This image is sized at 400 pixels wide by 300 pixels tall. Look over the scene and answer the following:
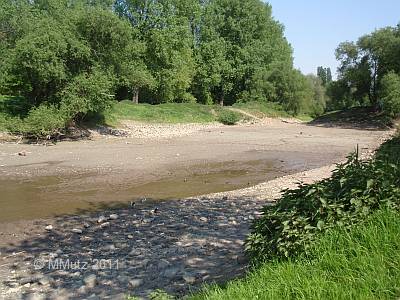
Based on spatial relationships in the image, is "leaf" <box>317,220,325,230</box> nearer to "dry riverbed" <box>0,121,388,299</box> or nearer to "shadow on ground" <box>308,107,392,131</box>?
A: "dry riverbed" <box>0,121,388,299</box>

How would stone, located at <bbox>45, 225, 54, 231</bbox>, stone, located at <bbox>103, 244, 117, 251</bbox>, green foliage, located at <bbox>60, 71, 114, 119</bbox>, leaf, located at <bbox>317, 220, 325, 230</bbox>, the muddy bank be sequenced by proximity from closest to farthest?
1. leaf, located at <bbox>317, 220, 325, 230</bbox>
2. stone, located at <bbox>103, 244, 117, 251</bbox>
3. stone, located at <bbox>45, 225, 54, 231</bbox>
4. the muddy bank
5. green foliage, located at <bbox>60, 71, 114, 119</bbox>

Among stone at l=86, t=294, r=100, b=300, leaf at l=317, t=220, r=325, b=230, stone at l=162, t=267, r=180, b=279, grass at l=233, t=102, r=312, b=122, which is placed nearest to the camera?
leaf at l=317, t=220, r=325, b=230

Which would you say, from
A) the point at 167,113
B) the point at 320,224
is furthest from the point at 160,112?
the point at 320,224

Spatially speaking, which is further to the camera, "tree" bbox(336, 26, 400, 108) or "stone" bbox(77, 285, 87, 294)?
"tree" bbox(336, 26, 400, 108)

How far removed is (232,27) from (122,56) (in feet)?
129

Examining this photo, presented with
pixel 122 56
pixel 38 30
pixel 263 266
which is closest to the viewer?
pixel 263 266

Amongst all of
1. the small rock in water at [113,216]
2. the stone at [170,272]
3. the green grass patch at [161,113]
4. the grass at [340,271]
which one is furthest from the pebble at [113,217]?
the green grass patch at [161,113]

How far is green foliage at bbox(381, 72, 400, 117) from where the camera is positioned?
39506 mm

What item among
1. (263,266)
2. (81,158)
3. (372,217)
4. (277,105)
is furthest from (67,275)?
(277,105)

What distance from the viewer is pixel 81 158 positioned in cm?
2030

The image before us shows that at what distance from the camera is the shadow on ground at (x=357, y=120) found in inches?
1710

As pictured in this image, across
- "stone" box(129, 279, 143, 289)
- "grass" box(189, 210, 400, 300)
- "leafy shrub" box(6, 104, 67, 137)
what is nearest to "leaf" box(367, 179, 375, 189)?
"grass" box(189, 210, 400, 300)

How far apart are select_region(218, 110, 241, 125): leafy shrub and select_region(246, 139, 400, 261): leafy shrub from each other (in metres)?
42.6

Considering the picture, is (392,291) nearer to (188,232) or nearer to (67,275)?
(67,275)
